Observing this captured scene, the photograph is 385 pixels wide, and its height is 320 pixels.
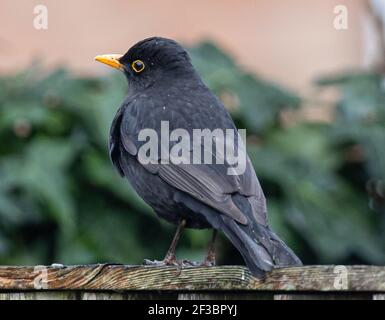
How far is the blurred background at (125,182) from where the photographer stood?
284 inches

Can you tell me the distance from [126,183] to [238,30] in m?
4.17

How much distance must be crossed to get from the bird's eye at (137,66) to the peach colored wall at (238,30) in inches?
181

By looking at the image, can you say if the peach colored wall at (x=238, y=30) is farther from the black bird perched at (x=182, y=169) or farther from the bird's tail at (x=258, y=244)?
the bird's tail at (x=258, y=244)

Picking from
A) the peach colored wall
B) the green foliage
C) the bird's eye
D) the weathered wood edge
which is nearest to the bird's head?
the bird's eye

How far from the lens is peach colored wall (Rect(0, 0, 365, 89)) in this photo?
10602mm

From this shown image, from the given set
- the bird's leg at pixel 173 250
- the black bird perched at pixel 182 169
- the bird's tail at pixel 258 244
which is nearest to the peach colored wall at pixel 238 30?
the black bird perched at pixel 182 169

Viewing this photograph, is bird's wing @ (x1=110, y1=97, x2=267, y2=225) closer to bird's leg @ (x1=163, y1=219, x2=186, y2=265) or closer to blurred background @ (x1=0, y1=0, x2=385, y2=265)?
bird's leg @ (x1=163, y1=219, x2=186, y2=265)

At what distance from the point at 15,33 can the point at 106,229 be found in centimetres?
371

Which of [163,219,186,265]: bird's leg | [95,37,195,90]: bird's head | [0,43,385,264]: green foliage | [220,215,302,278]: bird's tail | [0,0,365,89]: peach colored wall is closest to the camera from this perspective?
[220,215,302,278]: bird's tail

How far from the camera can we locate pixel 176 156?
199 inches

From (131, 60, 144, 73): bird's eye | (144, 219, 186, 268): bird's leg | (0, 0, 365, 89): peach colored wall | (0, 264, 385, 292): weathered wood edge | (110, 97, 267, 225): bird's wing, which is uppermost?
(0, 0, 365, 89): peach colored wall

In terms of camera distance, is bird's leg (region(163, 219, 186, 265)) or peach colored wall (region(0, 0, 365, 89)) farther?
peach colored wall (region(0, 0, 365, 89))
